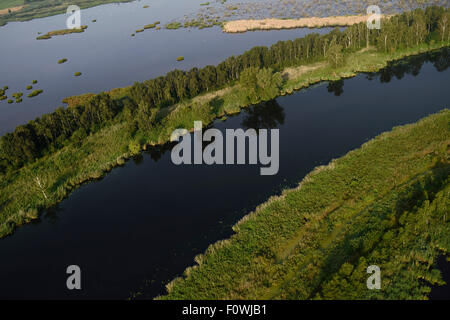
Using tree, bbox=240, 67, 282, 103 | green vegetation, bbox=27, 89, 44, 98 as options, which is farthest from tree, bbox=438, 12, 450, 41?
green vegetation, bbox=27, 89, 44, 98

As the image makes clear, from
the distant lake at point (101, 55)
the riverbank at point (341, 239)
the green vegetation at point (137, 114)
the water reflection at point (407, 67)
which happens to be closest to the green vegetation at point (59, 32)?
the distant lake at point (101, 55)

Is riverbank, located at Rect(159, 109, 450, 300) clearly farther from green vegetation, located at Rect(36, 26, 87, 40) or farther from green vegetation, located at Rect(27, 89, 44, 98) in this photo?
green vegetation, located at Rect(36, 26, 87, 40)

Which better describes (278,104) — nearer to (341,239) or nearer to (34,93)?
(341,239)

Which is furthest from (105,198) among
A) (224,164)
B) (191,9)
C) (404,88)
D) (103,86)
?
(191,9)

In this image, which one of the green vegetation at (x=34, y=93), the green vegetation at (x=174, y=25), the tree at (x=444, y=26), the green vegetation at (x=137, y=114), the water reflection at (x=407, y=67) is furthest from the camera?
the green vegetation at (x=174, y=25)

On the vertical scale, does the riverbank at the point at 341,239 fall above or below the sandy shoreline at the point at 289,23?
below

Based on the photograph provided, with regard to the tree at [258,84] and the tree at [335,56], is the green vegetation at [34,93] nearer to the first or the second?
the tree at [258,84]
